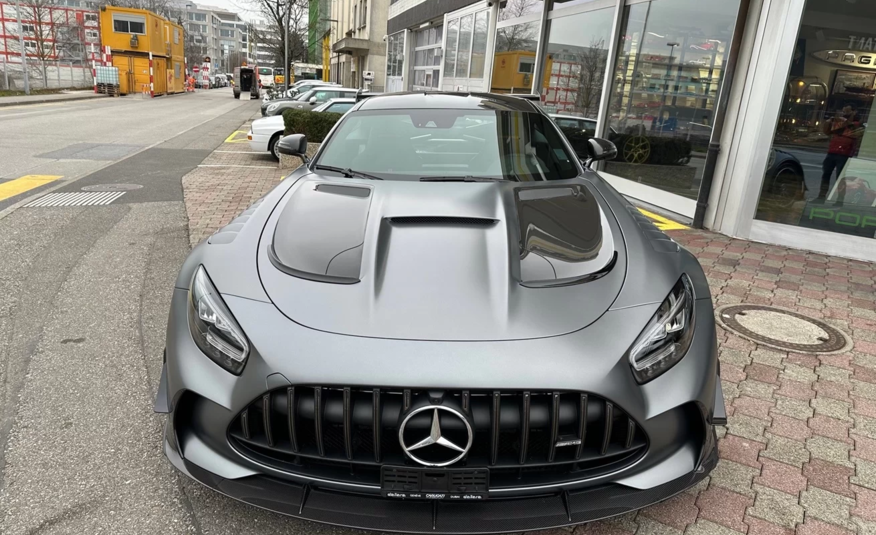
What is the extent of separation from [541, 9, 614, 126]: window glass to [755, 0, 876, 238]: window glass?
4134mm

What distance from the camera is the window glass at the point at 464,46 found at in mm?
17312

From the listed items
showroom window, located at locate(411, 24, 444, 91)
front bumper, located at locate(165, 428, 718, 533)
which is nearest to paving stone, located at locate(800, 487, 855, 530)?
front bumper, located at locate(165, 428, 718, 533)

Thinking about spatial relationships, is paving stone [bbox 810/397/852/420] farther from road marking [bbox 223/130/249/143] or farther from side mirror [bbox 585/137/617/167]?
road marking [bbox 223/130/249/143]

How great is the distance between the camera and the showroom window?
73.2 ft

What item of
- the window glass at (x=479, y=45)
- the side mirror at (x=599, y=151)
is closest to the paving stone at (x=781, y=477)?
the side mirror at (x=599, y=151)

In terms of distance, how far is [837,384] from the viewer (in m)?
3.42

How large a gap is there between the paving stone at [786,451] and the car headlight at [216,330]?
7.68ft

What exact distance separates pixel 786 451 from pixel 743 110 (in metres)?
4.95

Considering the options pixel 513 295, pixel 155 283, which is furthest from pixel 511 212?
pixel 155 283

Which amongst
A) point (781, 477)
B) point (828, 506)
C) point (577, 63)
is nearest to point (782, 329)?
point (781, 477)

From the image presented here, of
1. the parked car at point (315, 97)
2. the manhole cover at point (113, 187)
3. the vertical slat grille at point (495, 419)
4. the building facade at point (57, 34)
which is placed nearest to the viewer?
the vertical slat grille at point (495, 419)

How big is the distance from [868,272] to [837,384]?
3.07m

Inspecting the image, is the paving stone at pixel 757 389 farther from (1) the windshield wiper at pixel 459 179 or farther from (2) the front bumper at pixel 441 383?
(1) the windshield wiper at pixel 459 179

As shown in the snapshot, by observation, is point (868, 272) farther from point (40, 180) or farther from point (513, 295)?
point (40, 180)
